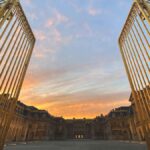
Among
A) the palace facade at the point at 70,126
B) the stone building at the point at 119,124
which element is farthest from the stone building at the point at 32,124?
the stone building at the point at 119,124

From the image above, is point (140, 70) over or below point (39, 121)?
below

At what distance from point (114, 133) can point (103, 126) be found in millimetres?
11681

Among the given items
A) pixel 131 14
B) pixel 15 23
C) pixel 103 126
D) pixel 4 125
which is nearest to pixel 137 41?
pixel 131 14

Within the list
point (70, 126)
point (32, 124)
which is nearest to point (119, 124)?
point (70, 126)

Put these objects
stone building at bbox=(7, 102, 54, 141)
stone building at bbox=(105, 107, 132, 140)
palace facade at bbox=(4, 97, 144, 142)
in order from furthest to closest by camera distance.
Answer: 1. stone building at bbox=(105, 107, 132, 140)
2. stone building at bbox=(7, 102, 54, 141)
3. palace facade at bbox=(4, 97, 144, 142)

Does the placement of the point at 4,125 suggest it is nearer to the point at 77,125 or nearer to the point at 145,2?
the point at 145,2

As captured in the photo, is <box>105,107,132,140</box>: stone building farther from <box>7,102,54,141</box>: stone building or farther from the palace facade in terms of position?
<box>7,102,54,141</box>: stone building

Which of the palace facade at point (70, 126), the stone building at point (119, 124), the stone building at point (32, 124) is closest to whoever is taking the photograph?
the palace facade at point (70, 126)

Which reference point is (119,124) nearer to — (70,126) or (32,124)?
(70,126)

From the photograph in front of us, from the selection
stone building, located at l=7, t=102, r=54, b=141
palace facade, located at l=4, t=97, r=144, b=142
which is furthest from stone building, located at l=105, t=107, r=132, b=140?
stone building, located at l=7, t=102, r=54, b=141

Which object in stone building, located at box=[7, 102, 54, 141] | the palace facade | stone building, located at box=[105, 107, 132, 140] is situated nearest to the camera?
the palace facade

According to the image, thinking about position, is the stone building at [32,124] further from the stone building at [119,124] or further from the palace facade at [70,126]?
the stone building at [119,124]

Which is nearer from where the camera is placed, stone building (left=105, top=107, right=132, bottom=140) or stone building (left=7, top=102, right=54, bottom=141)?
stone building (left=7, top=102, right=54, bottom=141)

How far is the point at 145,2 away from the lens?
10.1 meters
